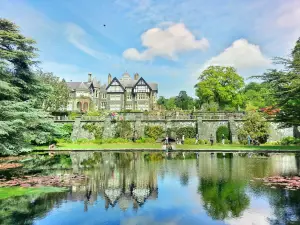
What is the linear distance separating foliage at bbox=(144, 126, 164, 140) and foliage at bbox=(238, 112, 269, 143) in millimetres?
11447

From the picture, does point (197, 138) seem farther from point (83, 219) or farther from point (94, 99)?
point (94, 99)

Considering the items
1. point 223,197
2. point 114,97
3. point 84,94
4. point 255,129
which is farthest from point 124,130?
point 84,94

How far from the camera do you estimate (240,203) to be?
31.8ft

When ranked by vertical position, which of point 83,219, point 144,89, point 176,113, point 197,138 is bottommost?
point 83,219

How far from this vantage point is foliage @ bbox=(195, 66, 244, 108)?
6444 centimetres

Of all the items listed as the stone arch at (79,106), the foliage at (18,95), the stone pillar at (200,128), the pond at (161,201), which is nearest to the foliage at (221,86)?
the stone pillar at (200,128)

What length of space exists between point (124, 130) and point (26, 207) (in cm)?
3294

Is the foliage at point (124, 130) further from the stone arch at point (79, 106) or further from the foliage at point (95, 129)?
the stone arch at point (79, 106)

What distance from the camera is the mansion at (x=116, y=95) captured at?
83250 mm

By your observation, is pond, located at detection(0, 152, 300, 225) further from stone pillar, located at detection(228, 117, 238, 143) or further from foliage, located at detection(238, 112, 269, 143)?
stone pillar, located at detection(228, 117, 238, 143)

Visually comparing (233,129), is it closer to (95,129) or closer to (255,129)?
(255,129)

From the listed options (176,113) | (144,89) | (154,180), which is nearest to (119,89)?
(144,89)

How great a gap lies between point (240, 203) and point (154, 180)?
5051 millimetres

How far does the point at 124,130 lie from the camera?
42.3 metres
